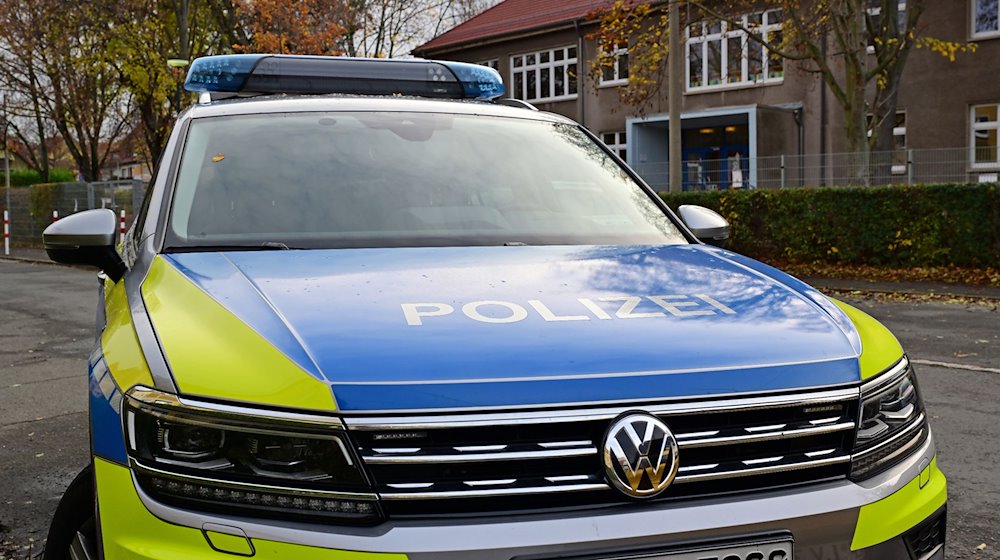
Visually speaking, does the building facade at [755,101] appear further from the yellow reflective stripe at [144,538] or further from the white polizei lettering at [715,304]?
the yellow reflective stripe at [144,538]

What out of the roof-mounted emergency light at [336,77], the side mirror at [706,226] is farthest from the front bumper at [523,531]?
the roof-mounted emergency light at [336,77]

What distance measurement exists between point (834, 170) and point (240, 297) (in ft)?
65.0

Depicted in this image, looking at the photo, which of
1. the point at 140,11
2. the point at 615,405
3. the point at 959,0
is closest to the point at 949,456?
the point at 615,405

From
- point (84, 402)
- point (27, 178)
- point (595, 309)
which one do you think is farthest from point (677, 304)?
point (27, 178)

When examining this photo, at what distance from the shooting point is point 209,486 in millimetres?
1896

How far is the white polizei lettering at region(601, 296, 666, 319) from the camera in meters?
2.24

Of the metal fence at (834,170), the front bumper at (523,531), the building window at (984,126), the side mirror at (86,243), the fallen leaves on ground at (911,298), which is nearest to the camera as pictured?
the front bumper at (523,531)

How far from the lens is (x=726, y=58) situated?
30.7 metres

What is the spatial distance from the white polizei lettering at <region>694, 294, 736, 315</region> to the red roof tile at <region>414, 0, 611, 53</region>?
32.0 meters

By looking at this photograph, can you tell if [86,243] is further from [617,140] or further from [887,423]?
[617,140]

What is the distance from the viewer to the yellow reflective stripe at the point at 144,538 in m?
1.82

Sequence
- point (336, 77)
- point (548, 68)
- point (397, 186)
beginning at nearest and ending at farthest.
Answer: point (397, 186), point (336, 77), point (548, 68)

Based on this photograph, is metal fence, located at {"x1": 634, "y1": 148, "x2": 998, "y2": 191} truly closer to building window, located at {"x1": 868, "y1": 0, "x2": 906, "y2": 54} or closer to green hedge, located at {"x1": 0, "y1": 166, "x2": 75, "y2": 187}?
building window, located at {"x1": 868, "y1": 0, "x2": 906, "y2": 54}

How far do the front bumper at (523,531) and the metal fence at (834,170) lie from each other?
17.7m
